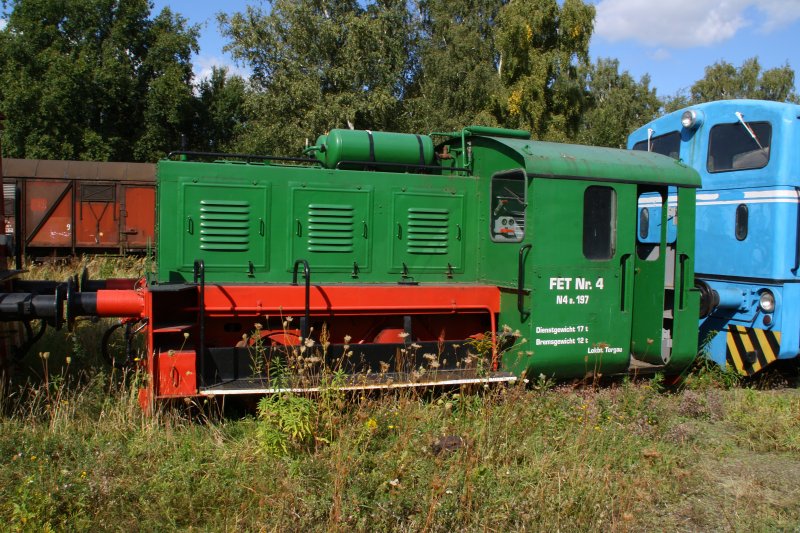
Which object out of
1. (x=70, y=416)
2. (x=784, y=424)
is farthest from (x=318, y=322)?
(x=784, y=424)

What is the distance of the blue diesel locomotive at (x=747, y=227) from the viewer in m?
7.42

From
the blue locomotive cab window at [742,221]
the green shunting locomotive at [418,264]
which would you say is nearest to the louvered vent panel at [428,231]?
the green shunting locomotive at [418,264]

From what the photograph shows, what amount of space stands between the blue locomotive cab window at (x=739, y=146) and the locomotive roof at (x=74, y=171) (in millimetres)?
15577

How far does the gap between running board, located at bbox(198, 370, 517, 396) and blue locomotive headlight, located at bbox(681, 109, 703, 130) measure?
4832 mm

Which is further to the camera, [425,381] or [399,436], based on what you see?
[425,381]

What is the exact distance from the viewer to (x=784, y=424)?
5934 millimetres

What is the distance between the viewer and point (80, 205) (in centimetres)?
1825

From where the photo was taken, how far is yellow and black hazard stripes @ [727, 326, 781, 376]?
7.43m

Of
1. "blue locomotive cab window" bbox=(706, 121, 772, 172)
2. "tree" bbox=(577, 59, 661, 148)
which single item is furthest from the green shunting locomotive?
"tree" bbox=(577, 59, 661, 148)

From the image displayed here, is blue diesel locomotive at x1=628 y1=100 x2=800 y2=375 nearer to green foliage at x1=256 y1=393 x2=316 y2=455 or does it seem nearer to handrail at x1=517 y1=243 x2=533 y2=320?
handrail at x1=517 y1=243 x2=533 y2=320

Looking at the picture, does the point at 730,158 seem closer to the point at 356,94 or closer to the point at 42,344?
the point at 42,344

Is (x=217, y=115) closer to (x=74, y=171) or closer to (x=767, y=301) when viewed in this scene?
(x=74, y=171)

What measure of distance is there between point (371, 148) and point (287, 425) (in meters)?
3.16

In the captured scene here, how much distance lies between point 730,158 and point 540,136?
15351 mm
